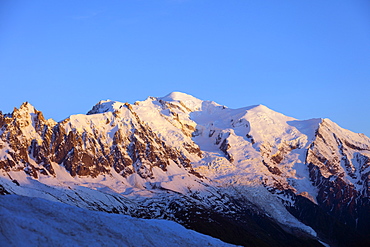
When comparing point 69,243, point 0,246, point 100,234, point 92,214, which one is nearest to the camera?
point 0,246

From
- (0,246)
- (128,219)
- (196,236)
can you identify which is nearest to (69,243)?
(0,246)

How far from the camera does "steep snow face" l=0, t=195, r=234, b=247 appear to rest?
384ft

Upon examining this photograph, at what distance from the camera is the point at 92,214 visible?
137250 mm

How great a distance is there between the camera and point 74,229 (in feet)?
418

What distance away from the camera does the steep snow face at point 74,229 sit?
384 feet

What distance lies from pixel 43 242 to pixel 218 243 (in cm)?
4341

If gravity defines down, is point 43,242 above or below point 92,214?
below

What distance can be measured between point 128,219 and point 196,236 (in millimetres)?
15977

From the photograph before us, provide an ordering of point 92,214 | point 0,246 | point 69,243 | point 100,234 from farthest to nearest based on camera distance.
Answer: point 92,214
point 100,234
point 69,243
point 0,246

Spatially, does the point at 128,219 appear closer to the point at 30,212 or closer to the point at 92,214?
the point at 92,214

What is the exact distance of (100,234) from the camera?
423ft

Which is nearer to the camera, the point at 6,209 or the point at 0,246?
the point at 0,246

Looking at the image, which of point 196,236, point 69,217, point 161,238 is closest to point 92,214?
point 69,217

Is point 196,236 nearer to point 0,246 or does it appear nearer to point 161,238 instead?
point 161,238
